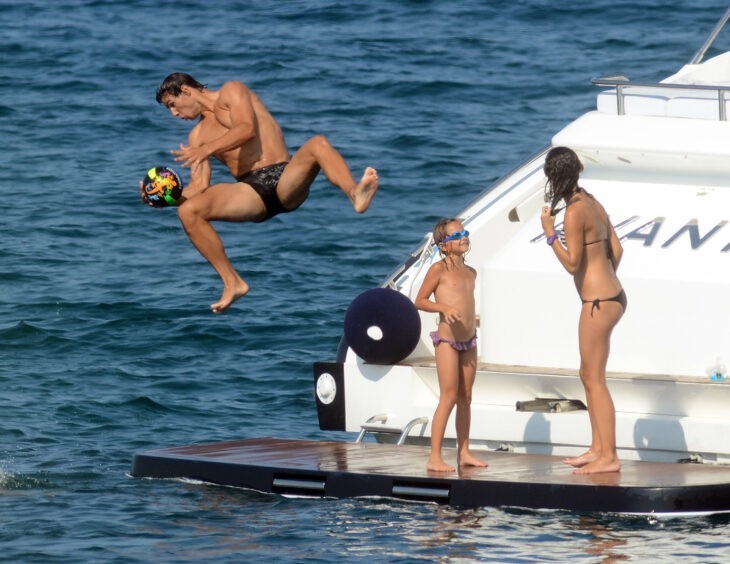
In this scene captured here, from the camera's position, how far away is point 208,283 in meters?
15.2

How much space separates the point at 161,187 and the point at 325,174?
89 centimetres

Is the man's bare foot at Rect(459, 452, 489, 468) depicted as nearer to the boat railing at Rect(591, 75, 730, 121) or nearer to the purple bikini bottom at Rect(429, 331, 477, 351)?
the purple bikini bottom at Rect(429, 331, 477, 351)

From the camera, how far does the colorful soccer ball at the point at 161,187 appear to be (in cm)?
898

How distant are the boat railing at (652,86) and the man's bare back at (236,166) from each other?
1.78m

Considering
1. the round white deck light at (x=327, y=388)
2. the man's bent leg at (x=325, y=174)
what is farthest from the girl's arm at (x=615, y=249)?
the round white deck light at (x=327, y=388)

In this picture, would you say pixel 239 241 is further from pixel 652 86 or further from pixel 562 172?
pixel 562 172

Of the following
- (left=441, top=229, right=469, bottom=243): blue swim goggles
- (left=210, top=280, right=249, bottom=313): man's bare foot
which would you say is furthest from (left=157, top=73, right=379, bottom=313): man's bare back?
(left=441, top=229, right=469, bottom=243): blue swim goggles

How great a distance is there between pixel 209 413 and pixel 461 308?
3.56 meters

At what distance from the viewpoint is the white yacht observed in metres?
8.98

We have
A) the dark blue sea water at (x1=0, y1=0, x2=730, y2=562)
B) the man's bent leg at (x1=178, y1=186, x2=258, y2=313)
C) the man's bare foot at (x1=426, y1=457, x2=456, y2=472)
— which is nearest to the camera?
the dark blue sea water at (x1=0, y1=0, x2=730, y2=562)

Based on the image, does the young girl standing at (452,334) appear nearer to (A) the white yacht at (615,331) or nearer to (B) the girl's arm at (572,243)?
(A) the white yacht at (615,331)

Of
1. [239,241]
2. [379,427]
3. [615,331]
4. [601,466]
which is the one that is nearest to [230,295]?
[379,427]

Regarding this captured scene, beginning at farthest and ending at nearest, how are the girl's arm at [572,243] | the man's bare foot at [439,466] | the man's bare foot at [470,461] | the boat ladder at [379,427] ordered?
the boat ladder at [379,427], the man's bare foot at [470,461], the man's bare foot at [439,466], the girl's arm at [572,243]

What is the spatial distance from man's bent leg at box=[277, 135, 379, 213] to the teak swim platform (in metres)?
1.42
